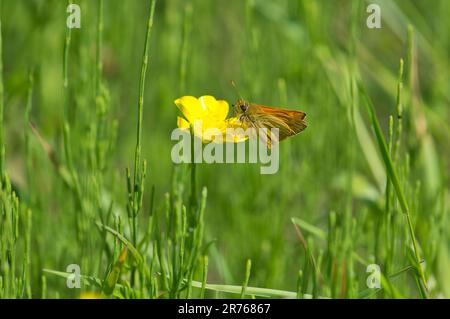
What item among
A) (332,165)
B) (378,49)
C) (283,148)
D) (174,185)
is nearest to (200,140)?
(174,185)

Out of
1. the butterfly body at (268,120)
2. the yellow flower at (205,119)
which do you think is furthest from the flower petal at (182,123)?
the butterfly body at (268,120)

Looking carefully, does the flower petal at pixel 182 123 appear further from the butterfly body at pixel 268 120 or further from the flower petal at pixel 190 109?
the butterfly body at pixel 268 120

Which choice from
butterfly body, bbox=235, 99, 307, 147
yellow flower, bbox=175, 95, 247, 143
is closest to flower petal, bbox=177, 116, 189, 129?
yellow flower, bbox=175, 95, 247, 143

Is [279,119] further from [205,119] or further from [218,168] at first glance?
[218,168]

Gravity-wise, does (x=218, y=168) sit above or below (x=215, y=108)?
below

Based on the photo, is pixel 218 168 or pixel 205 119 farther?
pixel 218 168

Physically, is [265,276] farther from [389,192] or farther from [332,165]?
[389,192]

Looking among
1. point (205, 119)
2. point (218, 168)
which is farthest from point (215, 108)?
point (218, 168)
